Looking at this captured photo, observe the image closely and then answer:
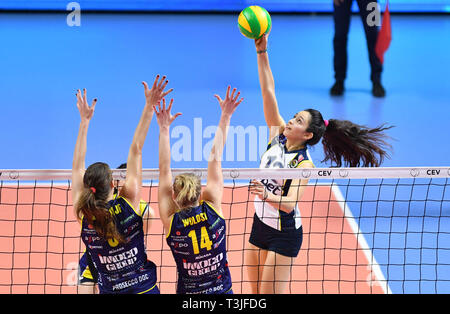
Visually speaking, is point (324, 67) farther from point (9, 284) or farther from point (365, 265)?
point (9, 284)

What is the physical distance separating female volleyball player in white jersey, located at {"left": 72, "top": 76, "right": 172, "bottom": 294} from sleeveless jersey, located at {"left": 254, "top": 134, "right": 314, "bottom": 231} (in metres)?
1.06

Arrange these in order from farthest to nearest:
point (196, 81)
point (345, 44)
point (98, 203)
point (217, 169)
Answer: point (196, 81)
point (345, 44)
point (217, 169)
point (98, 203)

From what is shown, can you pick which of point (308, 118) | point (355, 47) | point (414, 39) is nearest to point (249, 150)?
point (308, 118)

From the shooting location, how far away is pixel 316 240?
593cm

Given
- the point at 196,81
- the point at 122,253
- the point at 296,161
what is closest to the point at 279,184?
the point at 296,161

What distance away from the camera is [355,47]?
12.2 m

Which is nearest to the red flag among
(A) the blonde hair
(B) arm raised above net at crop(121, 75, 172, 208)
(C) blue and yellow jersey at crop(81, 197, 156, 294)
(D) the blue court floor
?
(D) the blue court floor

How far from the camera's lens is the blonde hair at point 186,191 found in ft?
12.1

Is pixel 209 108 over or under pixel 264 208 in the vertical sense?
over

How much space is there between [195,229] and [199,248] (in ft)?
0.39

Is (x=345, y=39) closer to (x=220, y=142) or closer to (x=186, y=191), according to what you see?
(x=220, y=142)

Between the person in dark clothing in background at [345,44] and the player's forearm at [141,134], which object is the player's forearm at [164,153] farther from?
the person in dark clothing in background at [345,44]

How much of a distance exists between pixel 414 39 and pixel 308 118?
8.57 metres

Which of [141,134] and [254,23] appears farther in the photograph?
[254,23]
